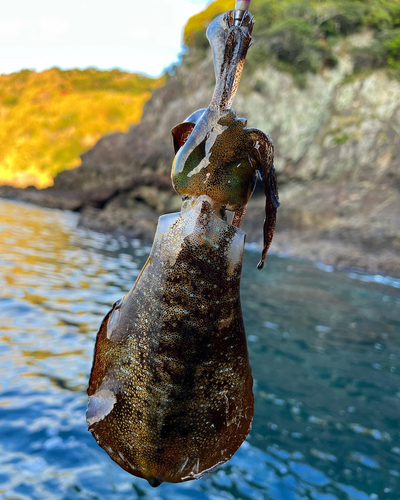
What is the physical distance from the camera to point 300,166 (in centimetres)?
2514

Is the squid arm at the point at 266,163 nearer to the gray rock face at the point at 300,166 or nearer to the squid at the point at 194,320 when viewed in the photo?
the squid at the point at 194,320

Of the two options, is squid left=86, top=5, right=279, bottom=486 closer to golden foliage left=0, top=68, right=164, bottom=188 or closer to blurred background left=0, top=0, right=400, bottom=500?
blurred background left=0, top=0, right=400, bottom=500

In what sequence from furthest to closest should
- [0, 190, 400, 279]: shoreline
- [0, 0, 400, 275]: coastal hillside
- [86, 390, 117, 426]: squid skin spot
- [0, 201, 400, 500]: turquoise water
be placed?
[0, 0, 400, 275]: coastal hillside < [0, 190, 400, 279]: shoreline < [0, 201, 400, 500]: turquoise water < [86, 390, 117, 426]: squid skin spot

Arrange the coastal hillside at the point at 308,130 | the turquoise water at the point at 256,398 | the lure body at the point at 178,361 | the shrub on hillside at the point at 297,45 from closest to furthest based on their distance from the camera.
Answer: the lure body at the point at 178,361, the turquoise water at the point at 256,398, the coastal hillside at the point at 308,130, the shrub on hillside at the point at 297,45

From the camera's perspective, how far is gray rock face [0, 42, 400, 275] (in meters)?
19.1

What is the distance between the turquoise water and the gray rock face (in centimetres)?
1013

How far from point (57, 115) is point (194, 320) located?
71.5m

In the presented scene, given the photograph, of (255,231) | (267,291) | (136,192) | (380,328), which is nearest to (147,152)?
(136,192)

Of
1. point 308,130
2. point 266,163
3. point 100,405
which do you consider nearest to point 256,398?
point 100,405

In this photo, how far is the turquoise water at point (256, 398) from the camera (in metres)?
2.74

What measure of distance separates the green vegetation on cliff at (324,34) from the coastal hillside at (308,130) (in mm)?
60

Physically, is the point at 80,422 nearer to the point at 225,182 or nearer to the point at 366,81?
the point at 225,182

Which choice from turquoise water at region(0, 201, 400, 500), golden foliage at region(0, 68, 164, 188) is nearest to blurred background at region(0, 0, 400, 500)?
turquoise water at region(0, 201, 400, 500)

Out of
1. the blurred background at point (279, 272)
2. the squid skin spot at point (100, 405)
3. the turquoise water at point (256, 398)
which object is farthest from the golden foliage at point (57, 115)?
the squid skin spot at point (100, 405)
